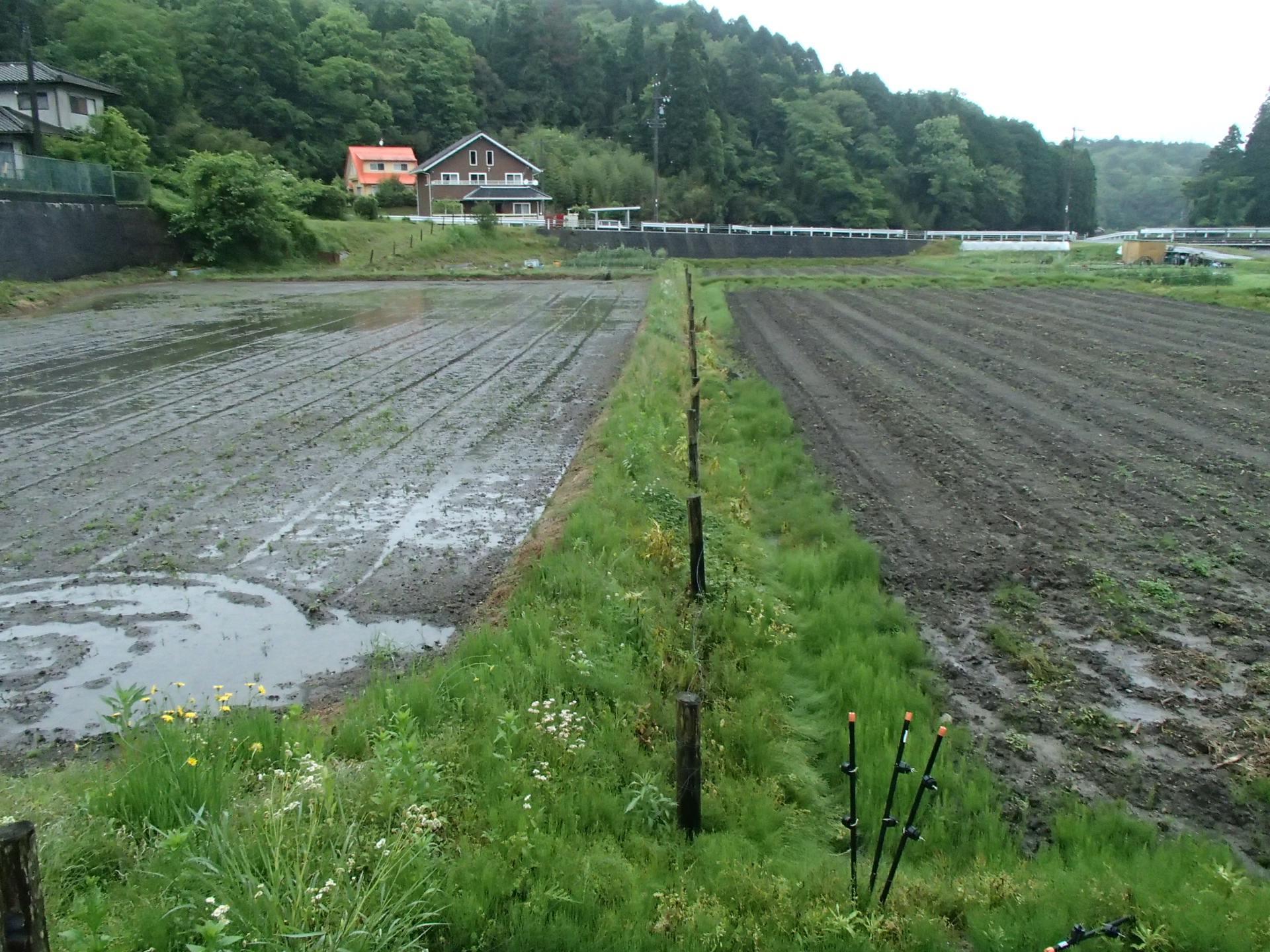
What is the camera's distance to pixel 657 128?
204 feet

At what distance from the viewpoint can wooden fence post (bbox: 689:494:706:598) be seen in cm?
579

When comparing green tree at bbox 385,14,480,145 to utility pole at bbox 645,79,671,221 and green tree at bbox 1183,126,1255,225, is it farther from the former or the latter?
green tree at bbox 1183,126,1255,225

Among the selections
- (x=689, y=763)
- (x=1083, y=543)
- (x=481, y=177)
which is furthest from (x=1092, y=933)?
(x=481, y=177)

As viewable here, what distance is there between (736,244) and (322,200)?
895 inches

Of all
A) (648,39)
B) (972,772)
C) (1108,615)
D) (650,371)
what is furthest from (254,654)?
(648,39)

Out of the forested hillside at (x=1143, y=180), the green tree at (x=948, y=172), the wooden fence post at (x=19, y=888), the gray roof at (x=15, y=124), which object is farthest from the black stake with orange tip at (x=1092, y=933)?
the forested hillside at (x=1143, y=180)

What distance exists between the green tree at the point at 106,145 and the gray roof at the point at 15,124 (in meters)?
1.19

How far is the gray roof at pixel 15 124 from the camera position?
4056 centimetres

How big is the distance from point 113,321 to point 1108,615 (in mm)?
23553

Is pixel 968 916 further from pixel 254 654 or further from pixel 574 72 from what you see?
pixel 574 72

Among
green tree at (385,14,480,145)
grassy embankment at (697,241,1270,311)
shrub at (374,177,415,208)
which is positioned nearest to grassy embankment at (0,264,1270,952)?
grassy embankment at (697,241,1270,311)

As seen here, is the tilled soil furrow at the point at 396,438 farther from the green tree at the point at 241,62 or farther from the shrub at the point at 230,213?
the green tree at the point at 241,62

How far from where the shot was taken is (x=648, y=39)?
101 m

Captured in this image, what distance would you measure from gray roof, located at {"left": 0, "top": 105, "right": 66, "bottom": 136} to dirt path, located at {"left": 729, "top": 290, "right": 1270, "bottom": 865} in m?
39.1
